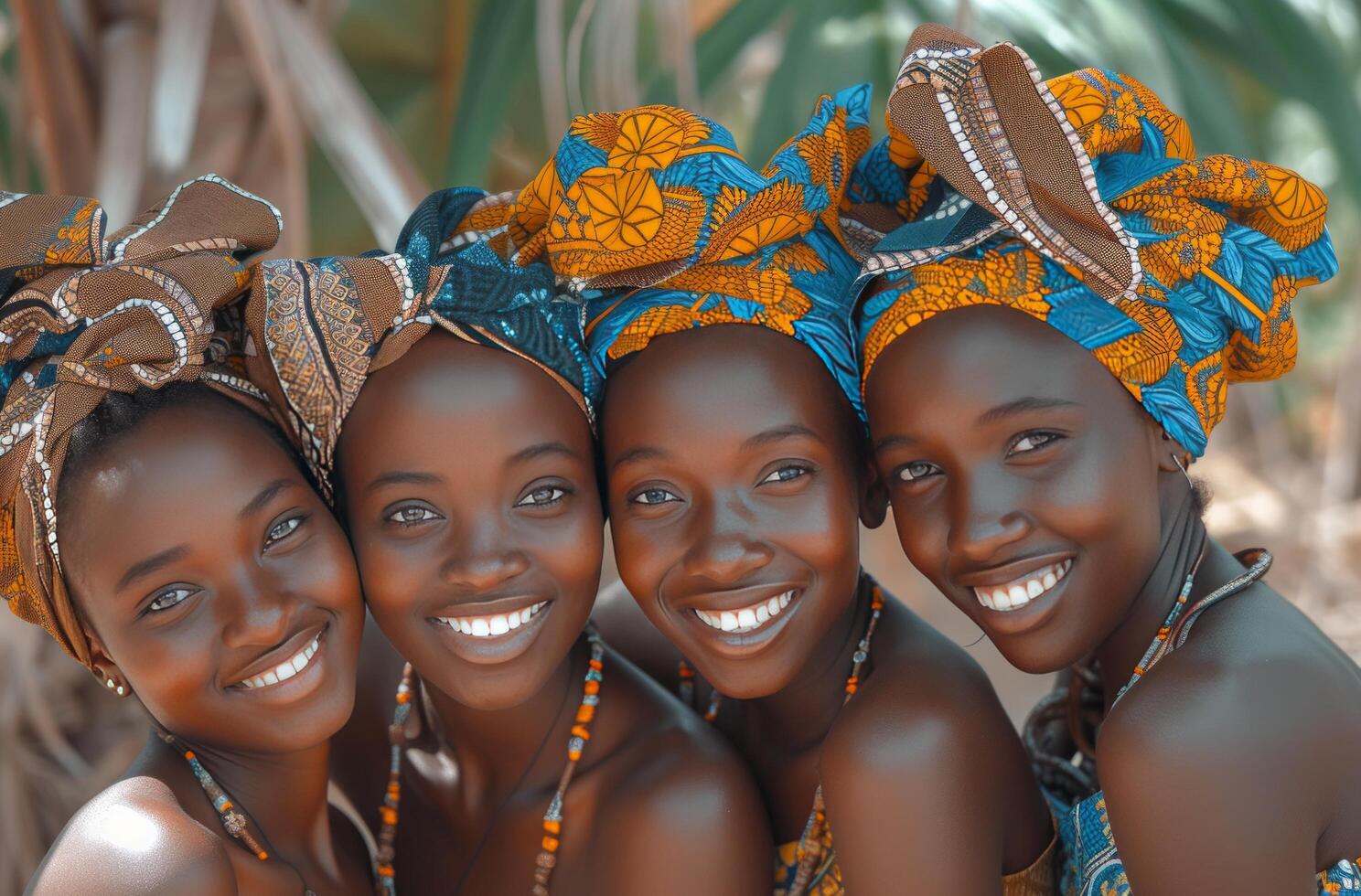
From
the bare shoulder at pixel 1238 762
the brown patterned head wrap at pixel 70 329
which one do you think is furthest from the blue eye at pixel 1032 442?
the brown patterned head wrap at pixel 70 329

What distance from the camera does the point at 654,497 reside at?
2104 millimetres

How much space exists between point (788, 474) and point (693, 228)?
392 mm

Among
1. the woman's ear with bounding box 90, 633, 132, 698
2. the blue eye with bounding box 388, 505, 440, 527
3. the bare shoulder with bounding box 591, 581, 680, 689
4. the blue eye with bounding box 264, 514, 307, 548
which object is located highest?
the blue eye with bounding box 264, 514, 307, 548

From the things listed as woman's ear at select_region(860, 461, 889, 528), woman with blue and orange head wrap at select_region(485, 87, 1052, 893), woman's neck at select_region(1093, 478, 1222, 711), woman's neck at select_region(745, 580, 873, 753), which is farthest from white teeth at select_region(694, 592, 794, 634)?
woman's neck at select_region(1093, 478, 1222, 711)

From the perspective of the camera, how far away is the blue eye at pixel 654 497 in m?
2.09

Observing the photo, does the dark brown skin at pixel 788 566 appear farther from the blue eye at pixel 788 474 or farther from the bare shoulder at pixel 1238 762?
the bare shoulder at pixel 1238 762

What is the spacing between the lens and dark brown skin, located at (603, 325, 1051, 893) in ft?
6.30

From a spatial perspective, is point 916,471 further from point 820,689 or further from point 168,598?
point 168,598

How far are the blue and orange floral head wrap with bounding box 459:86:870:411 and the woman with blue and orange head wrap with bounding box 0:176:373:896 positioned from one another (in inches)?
19.1

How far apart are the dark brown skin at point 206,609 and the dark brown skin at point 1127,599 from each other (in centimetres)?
86

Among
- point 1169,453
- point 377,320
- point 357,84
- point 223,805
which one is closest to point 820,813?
point 1169,453

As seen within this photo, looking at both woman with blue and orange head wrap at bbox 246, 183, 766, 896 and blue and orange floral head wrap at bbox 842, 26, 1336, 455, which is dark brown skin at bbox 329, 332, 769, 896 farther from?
blue and orange floral head wrap at bbox 842, 26, 1336, 455

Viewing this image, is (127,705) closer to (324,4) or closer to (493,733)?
(493,733)

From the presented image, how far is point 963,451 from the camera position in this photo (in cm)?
197
